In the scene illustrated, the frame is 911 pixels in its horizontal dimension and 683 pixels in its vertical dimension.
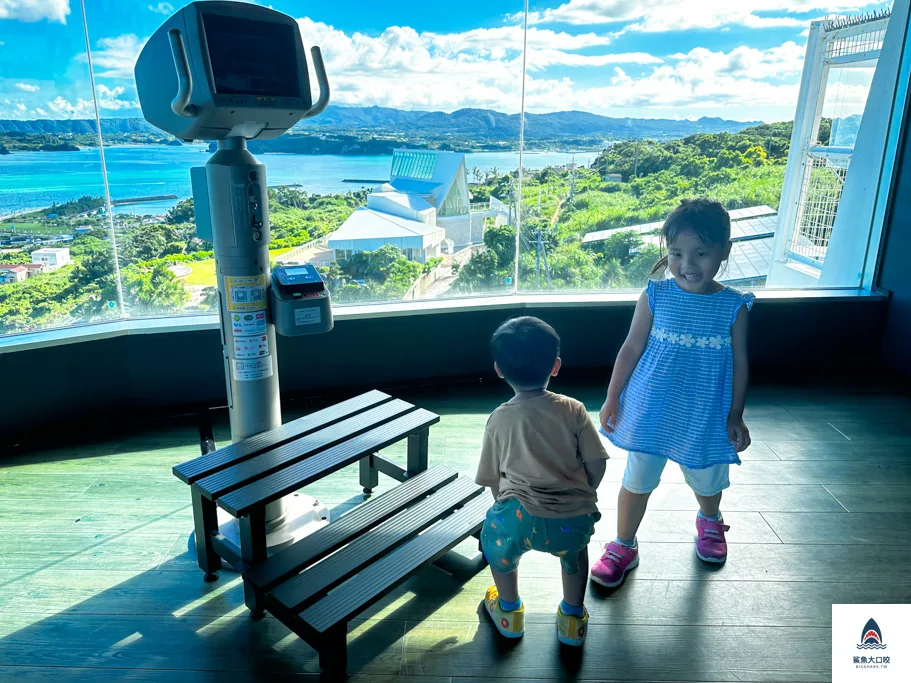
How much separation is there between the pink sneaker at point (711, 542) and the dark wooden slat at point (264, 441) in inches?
49.1

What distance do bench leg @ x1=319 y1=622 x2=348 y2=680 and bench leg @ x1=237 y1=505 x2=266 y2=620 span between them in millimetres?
285

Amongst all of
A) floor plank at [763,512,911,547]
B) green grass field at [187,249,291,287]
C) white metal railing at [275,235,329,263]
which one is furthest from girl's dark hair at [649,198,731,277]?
green grass field at [187,249,291,287]

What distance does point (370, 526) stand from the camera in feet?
6.68

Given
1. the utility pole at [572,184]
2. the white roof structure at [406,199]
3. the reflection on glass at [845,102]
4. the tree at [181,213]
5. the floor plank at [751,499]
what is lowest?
the floor plank at [751,499]

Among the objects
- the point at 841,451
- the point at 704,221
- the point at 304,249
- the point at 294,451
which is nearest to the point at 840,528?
the point at 841,451

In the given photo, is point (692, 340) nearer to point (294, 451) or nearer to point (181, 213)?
point (294, 451)

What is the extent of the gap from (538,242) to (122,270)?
2.24 metres

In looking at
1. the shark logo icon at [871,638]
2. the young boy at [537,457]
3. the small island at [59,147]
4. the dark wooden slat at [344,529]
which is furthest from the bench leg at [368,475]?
the small island at [59,147]

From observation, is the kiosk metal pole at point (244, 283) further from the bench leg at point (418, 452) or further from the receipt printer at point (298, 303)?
the bench leg at point (418, 452)

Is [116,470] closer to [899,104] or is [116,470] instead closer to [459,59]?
[459,59]

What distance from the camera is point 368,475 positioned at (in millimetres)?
2639

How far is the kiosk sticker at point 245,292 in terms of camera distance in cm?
207

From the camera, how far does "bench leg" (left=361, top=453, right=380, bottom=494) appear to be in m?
2.64

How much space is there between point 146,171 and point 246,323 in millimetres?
1550
